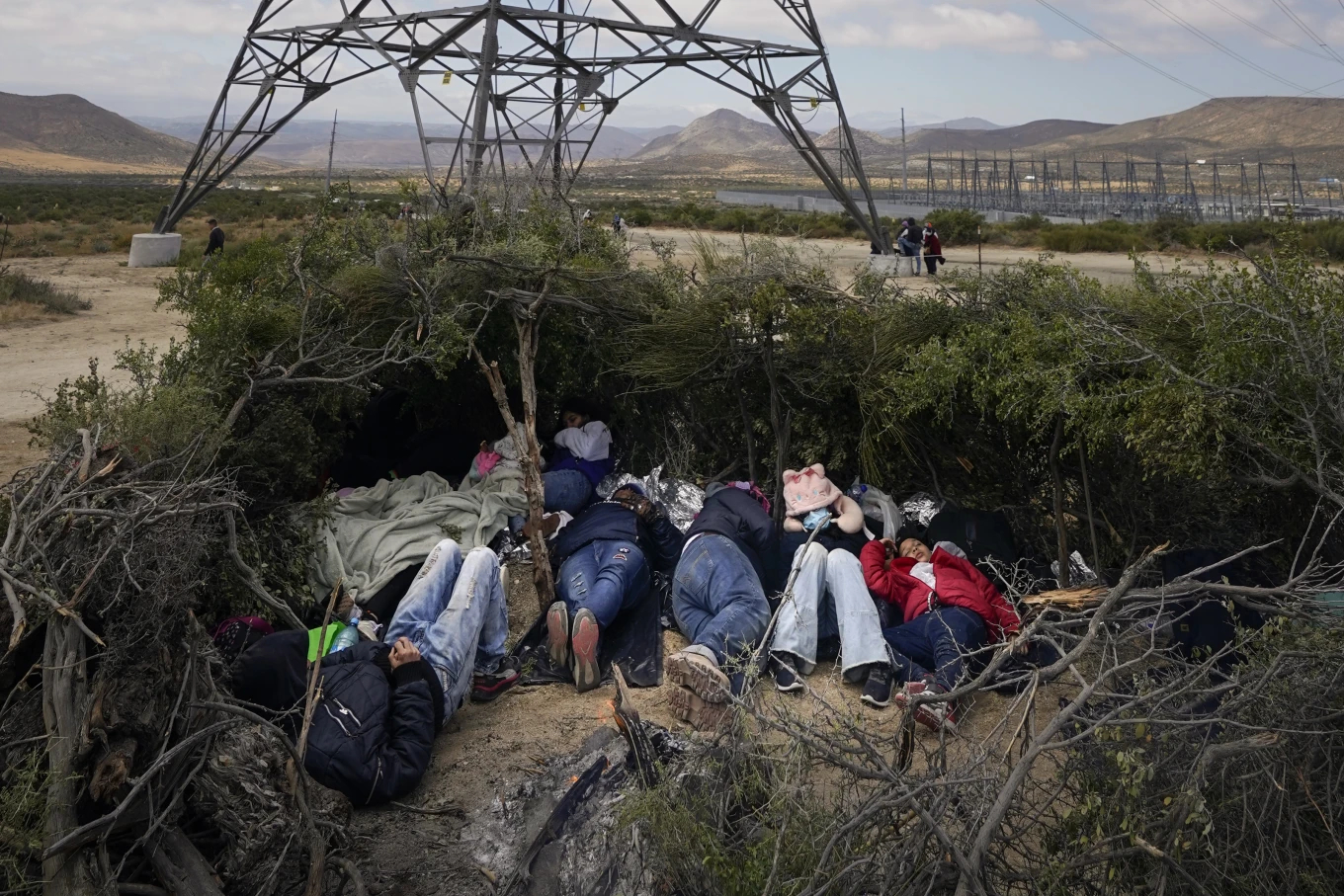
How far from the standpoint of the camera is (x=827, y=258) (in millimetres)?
6941

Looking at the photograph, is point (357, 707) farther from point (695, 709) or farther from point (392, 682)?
point (695, 709)

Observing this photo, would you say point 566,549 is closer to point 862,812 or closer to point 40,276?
point 862,812

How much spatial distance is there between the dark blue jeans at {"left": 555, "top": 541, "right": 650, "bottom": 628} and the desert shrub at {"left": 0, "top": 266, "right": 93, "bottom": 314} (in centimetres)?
1367

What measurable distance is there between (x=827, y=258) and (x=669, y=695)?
11.4 feet

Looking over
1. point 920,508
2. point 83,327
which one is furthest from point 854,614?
point 83,327

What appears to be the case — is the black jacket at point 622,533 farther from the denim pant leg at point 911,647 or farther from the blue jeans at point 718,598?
the denim pant leg at point 911,647

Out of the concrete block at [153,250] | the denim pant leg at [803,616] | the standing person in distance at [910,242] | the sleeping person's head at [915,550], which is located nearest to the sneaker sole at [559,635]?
the denim pant leg at [803,616]

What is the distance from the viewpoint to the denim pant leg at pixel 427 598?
14.8 ft

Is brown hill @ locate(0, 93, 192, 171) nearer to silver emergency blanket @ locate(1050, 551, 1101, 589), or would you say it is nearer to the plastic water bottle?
the plastic water bottle

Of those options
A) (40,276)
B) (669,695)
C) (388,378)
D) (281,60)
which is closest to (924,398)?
(669,695)

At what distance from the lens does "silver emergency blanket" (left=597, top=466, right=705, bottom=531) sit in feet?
21.2

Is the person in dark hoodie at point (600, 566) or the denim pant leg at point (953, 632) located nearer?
the denim pant leg at point (953, 632)

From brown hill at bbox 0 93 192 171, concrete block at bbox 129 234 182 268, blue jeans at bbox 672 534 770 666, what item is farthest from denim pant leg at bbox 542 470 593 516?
brown hill at bbox 0 93 192 171

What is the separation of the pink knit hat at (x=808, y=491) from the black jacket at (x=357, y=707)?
2497 mm
